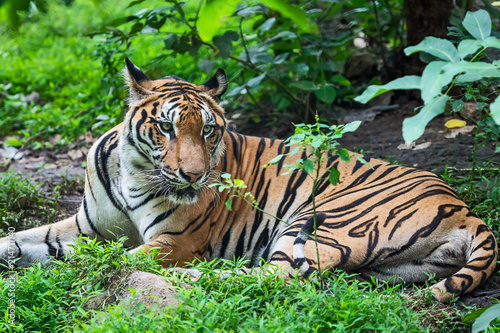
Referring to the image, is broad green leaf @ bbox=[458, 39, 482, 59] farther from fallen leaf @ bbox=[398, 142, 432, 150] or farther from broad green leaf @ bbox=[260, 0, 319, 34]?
fallen leaf @ bbox=[398, 142, 432, 150]

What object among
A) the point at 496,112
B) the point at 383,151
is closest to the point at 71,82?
the point at 383,151

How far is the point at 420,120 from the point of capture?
1725 mm

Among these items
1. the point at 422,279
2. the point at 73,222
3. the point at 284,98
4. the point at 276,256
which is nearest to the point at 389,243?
the point at 422,279

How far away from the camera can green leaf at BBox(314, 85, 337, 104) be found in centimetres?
542

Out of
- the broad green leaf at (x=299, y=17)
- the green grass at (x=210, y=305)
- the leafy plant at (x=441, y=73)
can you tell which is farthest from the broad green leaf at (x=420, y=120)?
the green grass at (x=210, y=305)

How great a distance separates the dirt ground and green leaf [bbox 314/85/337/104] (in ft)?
2.05

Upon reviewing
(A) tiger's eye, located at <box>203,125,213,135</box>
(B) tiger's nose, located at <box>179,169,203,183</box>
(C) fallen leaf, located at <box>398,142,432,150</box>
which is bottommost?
(C) fallen leaf, located at <box>398,142,432,150</box>

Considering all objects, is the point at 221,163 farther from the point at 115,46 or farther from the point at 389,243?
the point at 115,46

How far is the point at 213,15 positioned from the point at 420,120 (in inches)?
40.7

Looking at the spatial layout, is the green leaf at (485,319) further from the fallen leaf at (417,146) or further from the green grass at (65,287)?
the fallen leaf at (417,146)

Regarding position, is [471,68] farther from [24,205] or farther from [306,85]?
[24,205]

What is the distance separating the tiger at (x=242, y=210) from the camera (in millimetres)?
3229

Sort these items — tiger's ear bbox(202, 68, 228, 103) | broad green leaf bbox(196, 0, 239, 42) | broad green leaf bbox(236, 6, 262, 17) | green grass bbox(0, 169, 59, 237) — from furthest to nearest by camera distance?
broad green leaf bbox(236, 6, 262, 17) < green grass bbox(0, 169, 59, 237) < tiger's ear bbox(202, 68, 228, 103) < broad green leaf bbox(196, 0, 239, 42)

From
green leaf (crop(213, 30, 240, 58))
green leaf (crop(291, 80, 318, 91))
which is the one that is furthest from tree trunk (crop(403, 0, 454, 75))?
green leaf (crop(213, 30, 240, 58))
